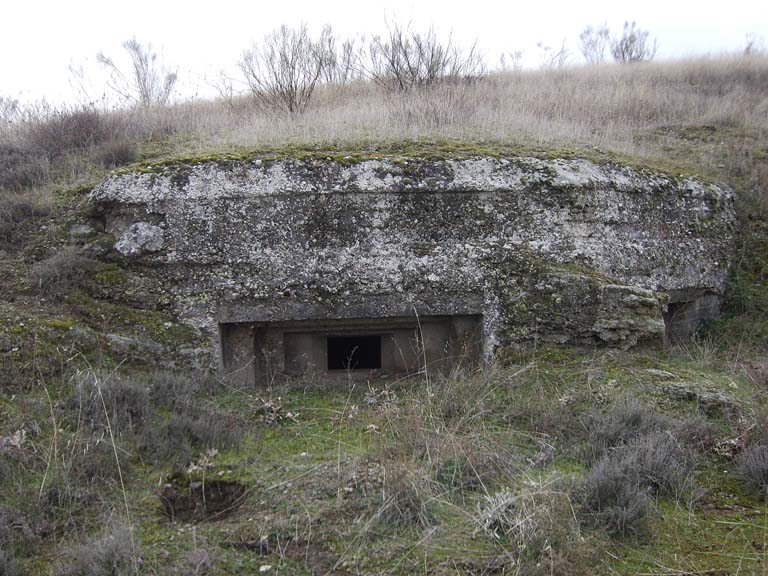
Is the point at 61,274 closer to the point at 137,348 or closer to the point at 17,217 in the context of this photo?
the point at 137,348

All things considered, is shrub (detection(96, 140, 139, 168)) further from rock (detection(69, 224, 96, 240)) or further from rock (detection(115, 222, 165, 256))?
rock (detection(115, 222, 165, 256))

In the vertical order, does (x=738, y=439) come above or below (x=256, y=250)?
below

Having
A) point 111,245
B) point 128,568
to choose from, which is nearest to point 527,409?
point 128,568

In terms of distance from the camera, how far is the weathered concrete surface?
5.29 m

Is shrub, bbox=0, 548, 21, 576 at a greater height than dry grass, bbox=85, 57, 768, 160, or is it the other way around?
dry grass, bbox=85, 57, 768, 160

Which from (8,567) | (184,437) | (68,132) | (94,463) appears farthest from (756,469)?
(68,132)

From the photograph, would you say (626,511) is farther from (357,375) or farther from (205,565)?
(357,375)

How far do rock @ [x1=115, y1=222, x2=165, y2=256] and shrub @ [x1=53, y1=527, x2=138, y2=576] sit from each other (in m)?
2.75

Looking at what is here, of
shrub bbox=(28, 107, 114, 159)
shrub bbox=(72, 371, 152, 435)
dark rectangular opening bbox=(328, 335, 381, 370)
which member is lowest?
dark rectangular opening bbox=(328, 335, 381, 370)

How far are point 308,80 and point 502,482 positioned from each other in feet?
24.4

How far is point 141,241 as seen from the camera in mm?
5305

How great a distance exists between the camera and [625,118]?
8.85m

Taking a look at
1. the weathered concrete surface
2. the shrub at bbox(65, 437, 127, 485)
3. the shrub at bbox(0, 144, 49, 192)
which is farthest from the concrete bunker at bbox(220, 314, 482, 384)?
the shrub at bbox(0, 144, 49, 192)

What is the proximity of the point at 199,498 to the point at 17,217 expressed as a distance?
3.53 m
